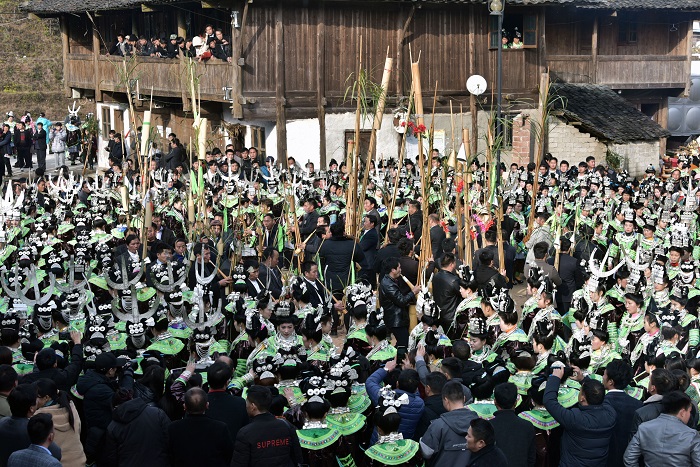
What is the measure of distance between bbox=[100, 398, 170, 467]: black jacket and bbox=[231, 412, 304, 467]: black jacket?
583 mm

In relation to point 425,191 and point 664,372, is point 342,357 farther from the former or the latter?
point 425,191

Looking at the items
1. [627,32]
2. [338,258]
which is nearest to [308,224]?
[338,258]

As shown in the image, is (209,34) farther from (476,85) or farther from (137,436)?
(137,436)

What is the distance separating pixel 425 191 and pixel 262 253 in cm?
197

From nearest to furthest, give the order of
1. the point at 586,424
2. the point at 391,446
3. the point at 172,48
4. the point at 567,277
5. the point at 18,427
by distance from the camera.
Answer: the point at 18,427
the point at 391,446
the point at 586,424
the point at 567,277
the point at 172,48

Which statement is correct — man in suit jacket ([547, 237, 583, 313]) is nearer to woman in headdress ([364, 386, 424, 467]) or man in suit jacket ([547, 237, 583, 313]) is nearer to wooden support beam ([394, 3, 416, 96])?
woman in headdress ([364, 386, 424, 467])

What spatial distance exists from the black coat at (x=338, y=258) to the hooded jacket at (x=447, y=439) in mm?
5304

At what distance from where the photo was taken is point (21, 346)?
8352mm

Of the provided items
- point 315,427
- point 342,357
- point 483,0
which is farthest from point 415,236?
point 483,0

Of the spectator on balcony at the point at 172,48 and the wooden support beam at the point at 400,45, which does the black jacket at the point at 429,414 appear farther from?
the spectator on balcony at the point at 172,48

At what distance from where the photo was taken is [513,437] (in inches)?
268

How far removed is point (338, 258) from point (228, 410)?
5.15 m

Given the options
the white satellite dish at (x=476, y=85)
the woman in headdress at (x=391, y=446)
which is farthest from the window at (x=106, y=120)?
the woman in headdress at (x=391, y=446)

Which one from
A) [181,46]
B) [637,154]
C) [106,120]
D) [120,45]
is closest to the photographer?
[181,46]
